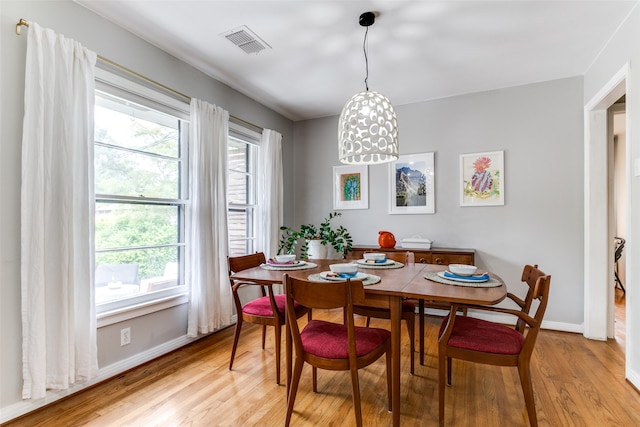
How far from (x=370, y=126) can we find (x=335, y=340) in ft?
4.38

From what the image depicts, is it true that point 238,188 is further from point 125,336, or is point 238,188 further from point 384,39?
point 384,39

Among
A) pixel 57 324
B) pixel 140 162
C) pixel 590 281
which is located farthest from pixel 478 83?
pixel 57 324

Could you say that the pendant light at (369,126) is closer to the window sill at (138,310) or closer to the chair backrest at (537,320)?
the chair backrest at (537,320)

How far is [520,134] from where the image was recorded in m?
3.28

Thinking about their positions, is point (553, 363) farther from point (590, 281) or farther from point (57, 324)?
point (57, 324)

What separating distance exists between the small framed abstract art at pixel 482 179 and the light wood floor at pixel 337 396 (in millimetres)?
1577

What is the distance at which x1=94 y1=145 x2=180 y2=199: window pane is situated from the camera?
2225 mm

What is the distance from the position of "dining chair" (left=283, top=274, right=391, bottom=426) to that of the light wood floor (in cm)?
26

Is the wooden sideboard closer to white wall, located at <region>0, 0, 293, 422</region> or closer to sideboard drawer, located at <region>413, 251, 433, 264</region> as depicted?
sideboard drawer, located at <region>413, 251, 433, 264</region>

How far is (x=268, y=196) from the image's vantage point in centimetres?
373

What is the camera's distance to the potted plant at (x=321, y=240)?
3648 millimetres

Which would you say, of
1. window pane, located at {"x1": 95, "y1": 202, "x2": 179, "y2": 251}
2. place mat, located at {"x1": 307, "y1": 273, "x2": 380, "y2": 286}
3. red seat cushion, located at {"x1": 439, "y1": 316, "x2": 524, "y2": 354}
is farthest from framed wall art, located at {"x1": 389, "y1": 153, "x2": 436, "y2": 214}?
window pane, located at {"x1": 95, "y1": 202, "x2": 179, "y2": 251}

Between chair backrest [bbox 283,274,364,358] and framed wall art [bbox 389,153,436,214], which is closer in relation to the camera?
chair backrest [bbox 283,274,364,358]

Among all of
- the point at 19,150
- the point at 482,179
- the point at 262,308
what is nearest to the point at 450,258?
the point at 482,179
